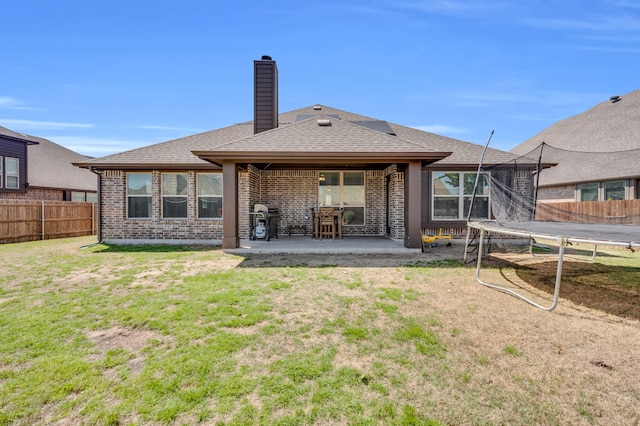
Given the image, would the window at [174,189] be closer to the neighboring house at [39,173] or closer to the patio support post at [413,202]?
the patio support post at [413,202]

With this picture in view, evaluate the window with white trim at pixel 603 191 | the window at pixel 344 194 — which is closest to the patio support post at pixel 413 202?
the window at pixel 344 194

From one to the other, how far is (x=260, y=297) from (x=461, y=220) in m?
7.85

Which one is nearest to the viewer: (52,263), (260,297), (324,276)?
(260,297)

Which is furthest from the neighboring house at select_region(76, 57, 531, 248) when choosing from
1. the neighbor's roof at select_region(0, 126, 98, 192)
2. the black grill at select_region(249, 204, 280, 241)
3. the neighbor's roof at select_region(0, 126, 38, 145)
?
the neighbor's roof at select_region(0, 126, 98, 192)

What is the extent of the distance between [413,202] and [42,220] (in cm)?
1374

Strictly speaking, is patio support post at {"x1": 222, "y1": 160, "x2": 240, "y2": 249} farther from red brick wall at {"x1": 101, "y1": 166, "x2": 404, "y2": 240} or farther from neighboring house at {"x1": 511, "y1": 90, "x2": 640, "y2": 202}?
neighboring house at {"x1": 511, "y1": 90, "x2": 640, "y2": 202}

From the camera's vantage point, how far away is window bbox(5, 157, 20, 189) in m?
15.1

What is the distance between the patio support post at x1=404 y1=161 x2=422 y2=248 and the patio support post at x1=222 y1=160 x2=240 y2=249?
183 inches

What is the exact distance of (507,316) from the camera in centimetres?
350

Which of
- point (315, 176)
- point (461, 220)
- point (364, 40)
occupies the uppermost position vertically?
point (364, 40)

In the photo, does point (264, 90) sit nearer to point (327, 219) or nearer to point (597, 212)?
point (327, 219)

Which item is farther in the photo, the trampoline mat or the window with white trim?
the window with white trim

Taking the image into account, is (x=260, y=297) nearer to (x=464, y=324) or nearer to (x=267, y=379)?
(x=267, y=379)

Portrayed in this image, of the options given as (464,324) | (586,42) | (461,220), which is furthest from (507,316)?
(586,42)
